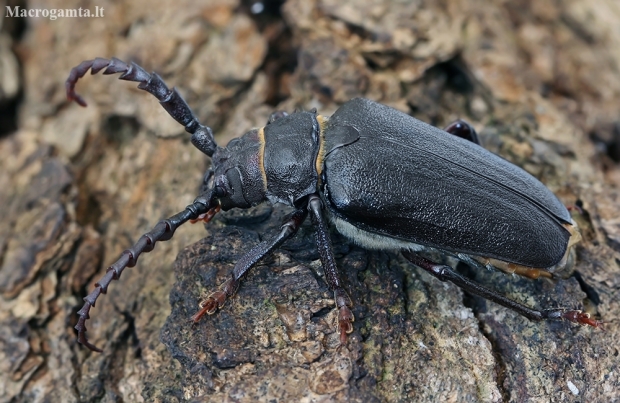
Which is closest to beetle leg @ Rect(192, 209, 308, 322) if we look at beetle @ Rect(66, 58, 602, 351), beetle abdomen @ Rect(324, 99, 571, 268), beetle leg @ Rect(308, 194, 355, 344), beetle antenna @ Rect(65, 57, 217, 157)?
beetle @ Rect(66, 58, 602, 351)

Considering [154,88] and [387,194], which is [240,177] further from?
[387,194]

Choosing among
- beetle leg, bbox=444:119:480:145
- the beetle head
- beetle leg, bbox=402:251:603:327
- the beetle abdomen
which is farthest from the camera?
beetle leg, bbox=444:119:480:145

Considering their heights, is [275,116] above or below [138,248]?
below

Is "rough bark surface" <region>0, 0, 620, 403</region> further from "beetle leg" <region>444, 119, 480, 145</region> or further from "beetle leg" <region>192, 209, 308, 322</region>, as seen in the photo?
"beetle leg" <region>444, 119, 480, 145</region>

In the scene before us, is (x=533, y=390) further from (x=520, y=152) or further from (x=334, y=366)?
(x=520, y=152)

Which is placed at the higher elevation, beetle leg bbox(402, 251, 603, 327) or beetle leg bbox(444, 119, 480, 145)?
beetle leg bbox(444, 119, 480, 145)

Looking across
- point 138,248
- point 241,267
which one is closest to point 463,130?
point 241,267

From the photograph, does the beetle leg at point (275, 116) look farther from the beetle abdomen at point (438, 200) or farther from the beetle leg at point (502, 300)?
the beetle leg at point (502, 300)
